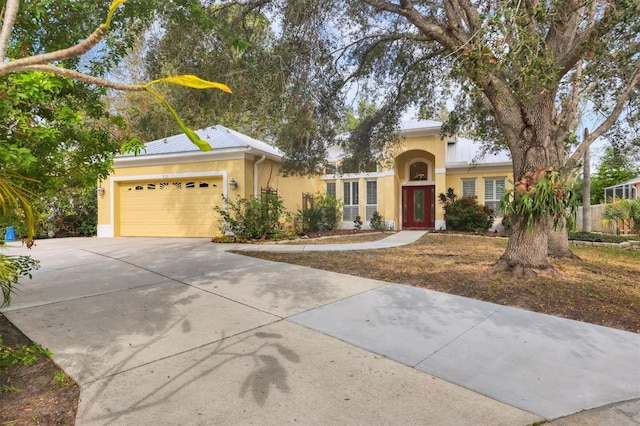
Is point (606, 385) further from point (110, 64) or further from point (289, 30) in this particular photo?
point (289, 30)

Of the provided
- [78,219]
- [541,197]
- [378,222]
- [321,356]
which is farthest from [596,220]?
[78,219]

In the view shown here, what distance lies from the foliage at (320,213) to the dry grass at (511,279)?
6432 mm

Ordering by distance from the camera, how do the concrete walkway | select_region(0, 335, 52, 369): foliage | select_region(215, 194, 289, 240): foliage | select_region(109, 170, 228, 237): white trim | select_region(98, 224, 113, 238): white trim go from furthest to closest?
select_region(98, 224, 113, 238): white trim, select_region(109, 170, 228, 237): white trim, select_region(215, 194, 289, 240): foliage, select_region(0, 335, 52, 369): foliage, the concrete walkway

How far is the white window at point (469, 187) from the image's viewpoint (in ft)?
55.5

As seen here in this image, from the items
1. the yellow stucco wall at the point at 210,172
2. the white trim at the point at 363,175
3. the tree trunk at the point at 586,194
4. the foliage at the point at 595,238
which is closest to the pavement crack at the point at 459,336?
the yellow stucco wall at the point at 210,172

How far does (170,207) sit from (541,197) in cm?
1256

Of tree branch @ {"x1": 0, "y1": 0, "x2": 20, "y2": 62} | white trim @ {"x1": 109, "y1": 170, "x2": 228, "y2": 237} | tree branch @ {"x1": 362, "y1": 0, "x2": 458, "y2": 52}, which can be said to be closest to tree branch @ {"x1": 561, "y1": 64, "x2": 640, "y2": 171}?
tree branch @ {"x1": 362, "y1": 0, "x2": 458, "y2": 52}

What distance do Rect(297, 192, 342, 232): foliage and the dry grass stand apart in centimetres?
643

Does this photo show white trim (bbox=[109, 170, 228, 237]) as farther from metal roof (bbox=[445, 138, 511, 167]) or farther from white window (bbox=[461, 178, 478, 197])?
white window (bbox=[461, 178, 478, 197])

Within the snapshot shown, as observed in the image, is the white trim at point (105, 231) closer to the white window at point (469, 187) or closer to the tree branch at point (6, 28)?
the tree branch at point (6, 28)

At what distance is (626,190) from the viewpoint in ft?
69.9

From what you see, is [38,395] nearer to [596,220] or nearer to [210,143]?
[210,143]

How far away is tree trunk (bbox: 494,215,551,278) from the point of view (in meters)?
6.39

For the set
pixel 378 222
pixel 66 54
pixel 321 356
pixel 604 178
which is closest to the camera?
pixel 66 54
